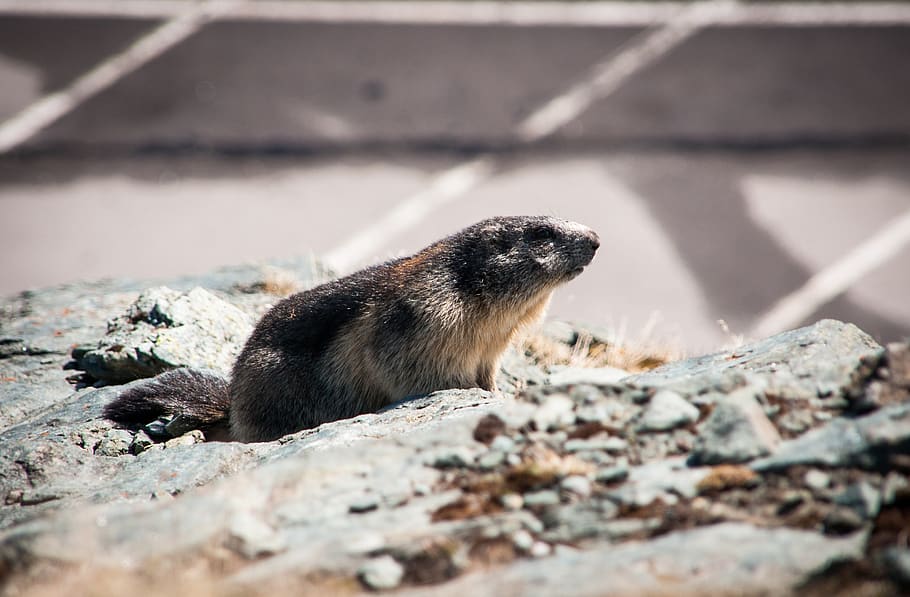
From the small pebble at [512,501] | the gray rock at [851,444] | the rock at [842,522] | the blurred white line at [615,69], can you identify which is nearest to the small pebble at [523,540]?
the small pebble at [512,501]

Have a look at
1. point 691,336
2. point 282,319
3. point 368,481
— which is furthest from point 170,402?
point 691,336

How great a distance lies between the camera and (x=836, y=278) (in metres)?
14.9

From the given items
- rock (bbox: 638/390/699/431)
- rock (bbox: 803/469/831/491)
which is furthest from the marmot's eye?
rock (bbox: 803/469/831/491)

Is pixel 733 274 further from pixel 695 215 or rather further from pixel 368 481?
pixel 368 481

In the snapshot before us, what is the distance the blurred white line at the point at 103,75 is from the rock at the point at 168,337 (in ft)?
30.5

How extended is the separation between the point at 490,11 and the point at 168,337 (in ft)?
40.3

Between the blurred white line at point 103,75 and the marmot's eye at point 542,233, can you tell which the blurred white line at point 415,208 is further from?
the marmot's eye at point 542,233

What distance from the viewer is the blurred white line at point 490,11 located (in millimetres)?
18297

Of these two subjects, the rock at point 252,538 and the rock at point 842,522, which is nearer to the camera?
the rock at point 842,522

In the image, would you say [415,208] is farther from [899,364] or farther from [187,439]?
[899,364]

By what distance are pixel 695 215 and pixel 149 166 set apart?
861 cm

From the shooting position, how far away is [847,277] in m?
15.0

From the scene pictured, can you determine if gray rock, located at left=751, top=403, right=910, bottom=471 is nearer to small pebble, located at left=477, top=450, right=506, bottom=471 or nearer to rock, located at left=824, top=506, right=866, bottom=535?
rock, located at left=824, top=506, right=866, bottom=535

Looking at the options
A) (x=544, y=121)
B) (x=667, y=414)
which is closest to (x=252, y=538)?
(x=667, y=414)
